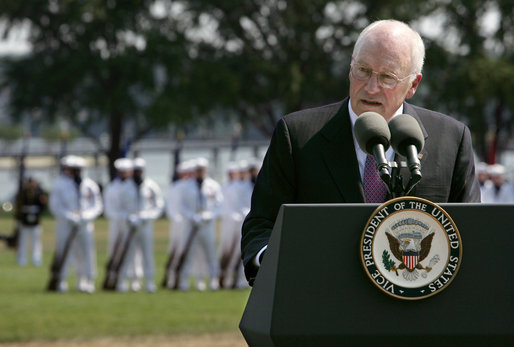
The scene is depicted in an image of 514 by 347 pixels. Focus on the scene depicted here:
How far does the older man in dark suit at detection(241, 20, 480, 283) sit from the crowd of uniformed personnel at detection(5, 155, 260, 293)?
15.6 metres

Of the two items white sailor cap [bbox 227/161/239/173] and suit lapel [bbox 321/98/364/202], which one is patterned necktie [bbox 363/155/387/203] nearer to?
suit lapel [bbox 321/98/364/202]

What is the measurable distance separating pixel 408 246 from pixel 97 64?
3922 cm

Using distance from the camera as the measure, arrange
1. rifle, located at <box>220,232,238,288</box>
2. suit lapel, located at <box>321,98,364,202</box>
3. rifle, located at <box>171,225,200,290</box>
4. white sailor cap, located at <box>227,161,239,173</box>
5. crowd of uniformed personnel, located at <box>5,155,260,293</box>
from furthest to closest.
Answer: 1. white sailor cap, located at <box>227,161,239,173</box>
2. rifle, located at <box>220,232,238,288</box>
3. rifle, located at <box>171,225,200,290</box>
4. crowd of uniformed personnel, located at <box>5,155,260,293</box>
5. suit lapel, located at <box>321,98,364,202</box>

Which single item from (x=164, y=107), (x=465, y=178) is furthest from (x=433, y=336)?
(x=164, y=107)

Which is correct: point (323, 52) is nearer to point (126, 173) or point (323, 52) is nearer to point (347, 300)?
point (126, 173)

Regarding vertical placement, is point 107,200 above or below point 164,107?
below

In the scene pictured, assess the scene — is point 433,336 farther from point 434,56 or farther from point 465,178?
point 434,56

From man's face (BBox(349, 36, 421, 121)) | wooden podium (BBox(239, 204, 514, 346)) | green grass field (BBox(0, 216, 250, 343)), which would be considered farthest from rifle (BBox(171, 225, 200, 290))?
wooden podium (BBox(239, 204, 514, 346))

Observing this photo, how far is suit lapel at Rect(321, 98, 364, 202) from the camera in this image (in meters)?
3.20

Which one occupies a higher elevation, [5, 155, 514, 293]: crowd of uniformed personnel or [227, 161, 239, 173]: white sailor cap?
[227, 161, 239, 173]: white sailor cap

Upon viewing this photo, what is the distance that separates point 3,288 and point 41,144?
183ft

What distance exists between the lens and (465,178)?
3.30m

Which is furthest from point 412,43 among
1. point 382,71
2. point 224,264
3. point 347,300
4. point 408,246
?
point 224,264

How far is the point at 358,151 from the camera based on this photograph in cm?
331
